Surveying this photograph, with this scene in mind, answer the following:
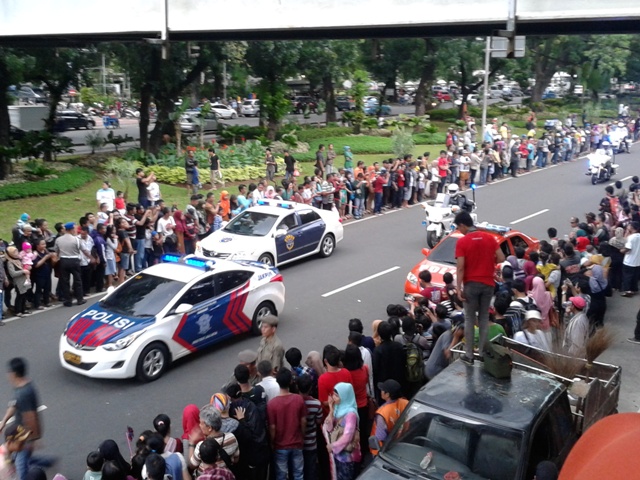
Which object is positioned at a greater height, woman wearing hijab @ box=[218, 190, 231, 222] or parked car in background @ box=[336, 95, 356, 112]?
parked car in background @ box=[336, 95, 356, 112]

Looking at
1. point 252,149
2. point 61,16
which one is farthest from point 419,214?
point 61,16

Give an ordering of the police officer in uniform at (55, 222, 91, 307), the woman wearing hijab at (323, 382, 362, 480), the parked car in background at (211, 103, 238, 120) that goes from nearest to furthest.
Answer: the woman wearing hijab at (323, 382, 362, 480) → the police officer in uniform at (55, 222, 91, 307) → the parked car in background at (211, 103, 238, 120)

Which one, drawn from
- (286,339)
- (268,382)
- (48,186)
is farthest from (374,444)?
(48,186)

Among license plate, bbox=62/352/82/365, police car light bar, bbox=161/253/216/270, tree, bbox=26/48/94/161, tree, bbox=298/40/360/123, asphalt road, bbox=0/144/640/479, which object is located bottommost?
asphalt road, bbox=0/144/640/479

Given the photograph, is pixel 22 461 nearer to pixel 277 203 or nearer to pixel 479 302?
pixel 479 302

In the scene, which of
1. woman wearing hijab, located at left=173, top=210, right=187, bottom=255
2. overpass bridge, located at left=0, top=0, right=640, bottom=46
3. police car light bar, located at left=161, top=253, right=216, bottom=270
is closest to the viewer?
overpass bridge, located at left=0, top=0, right=640, bottom=46

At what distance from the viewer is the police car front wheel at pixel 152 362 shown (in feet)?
35.8

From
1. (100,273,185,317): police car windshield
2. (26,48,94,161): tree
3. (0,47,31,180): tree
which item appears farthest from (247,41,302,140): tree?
(100,273,185,317): police car windshield

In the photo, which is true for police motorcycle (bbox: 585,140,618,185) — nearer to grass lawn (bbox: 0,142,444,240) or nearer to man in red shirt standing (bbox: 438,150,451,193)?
man in red shirt standing (bbox: 438,150,451,193)

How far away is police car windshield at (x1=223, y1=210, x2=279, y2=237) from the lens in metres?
16.9

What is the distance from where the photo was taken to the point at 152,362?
11109 millimetres

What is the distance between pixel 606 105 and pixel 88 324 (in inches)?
2242

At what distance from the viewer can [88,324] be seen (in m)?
11.1

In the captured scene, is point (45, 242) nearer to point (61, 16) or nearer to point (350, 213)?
point (61, 16)
